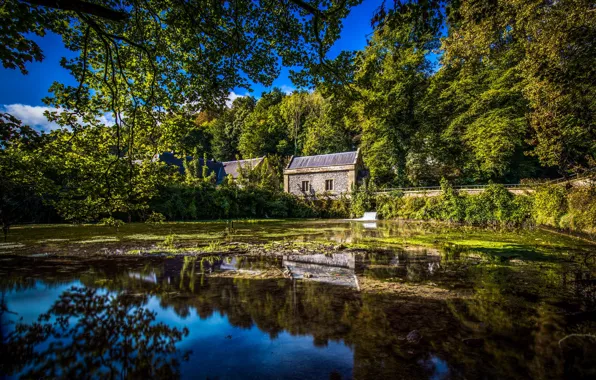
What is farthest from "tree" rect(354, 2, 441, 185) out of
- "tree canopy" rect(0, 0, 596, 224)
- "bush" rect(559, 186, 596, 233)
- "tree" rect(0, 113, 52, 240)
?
"tree" rect(0, 113, 52, 240)

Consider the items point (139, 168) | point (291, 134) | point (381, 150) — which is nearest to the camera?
point (139, 168)

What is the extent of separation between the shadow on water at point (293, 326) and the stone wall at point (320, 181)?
73.2ft

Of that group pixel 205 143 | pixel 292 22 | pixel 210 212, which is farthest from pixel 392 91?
pixel 205 143

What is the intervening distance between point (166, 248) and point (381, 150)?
2162 cm

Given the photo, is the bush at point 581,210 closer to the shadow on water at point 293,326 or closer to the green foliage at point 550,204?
the green foliage at point 550,204

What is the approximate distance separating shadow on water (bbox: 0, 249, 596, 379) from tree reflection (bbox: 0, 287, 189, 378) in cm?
1

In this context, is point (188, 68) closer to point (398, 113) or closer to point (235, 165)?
point (398, 113)

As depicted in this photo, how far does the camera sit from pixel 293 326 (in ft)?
9.35

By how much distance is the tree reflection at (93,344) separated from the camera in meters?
2.12

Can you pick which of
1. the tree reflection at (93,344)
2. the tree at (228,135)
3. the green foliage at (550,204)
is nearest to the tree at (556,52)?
the green foliage at (550,204)

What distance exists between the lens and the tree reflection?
212 cm

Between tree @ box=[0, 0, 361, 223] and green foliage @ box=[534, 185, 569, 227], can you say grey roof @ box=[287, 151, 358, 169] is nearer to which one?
green foliage @ box=[534, 185, 569, 227]

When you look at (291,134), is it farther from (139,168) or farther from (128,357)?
(128,357)

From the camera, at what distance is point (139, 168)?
627 centimetres
